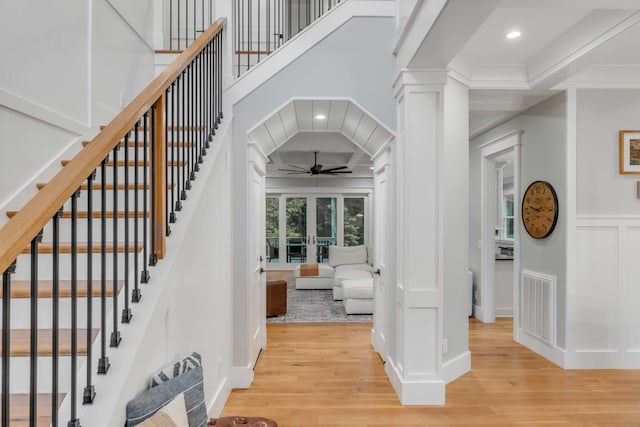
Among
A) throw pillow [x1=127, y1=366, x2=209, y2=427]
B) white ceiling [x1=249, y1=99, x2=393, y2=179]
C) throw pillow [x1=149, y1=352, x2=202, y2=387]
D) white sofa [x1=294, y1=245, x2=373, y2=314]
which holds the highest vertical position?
white ceiling [x1=249, y1=99, x2=393, y2=179]

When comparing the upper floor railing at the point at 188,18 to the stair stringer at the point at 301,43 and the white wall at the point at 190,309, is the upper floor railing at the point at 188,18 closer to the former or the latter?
the stair stringer at the point at 301,43

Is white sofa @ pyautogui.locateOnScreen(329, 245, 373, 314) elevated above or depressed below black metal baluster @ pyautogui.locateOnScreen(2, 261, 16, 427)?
below

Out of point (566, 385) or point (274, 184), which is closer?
point (566, 385)

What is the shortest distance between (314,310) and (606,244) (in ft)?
12.4

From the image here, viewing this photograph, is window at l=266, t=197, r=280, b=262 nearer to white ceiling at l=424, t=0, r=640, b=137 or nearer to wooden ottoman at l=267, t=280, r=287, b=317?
wooden ottoman at l=267, t=280, r=287, b=317

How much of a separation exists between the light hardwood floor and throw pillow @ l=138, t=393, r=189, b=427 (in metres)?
1.27

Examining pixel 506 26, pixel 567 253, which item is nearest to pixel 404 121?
pixel 506 26

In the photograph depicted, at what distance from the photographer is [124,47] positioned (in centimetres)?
324

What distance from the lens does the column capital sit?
279 centimetres

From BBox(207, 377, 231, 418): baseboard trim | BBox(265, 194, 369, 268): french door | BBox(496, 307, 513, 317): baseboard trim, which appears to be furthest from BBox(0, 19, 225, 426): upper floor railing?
BBox(265, 194, 369, 268): french door

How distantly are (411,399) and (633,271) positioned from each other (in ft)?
8.13

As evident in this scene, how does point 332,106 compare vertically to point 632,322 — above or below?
above

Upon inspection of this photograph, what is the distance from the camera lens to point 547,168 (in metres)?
3.73

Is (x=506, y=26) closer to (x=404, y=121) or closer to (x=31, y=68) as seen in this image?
(x=404, y=121)
